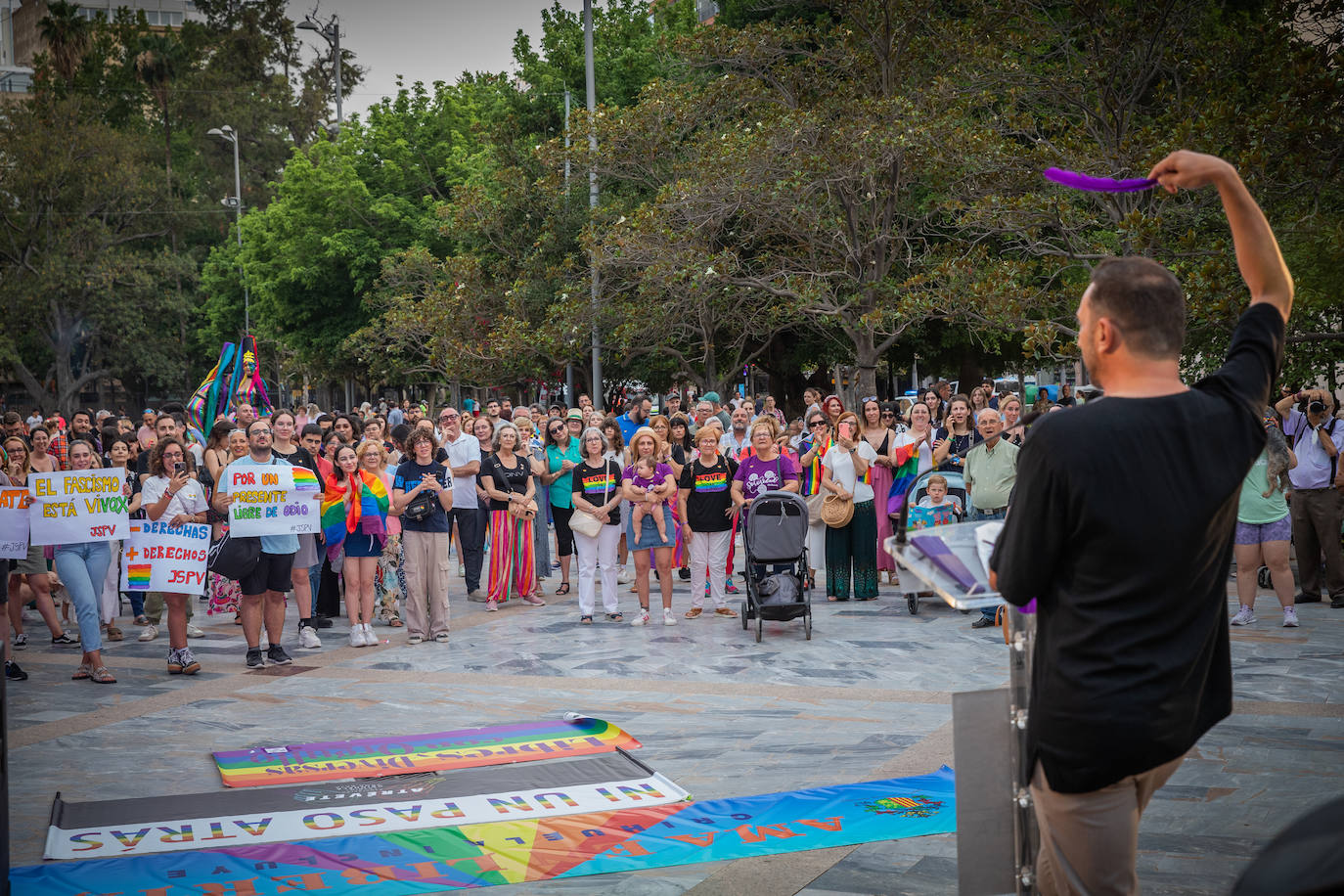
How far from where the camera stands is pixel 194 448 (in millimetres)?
14180

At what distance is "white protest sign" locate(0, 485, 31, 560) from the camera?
9938 mm

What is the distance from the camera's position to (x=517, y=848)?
5.81 m

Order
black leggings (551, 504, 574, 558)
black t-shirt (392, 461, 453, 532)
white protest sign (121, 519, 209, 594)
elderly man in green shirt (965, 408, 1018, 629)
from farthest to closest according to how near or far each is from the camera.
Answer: black leggings (551, 504, 574, 558) < black t-shirt (392, 461, 453, 532) < elderly man in green shirt (965, 408, 1018, 629) < white protest sign (121, 519, 209, 594)

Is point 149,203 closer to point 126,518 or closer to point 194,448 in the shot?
point 194,448

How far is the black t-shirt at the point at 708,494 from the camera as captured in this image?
40.4 feet

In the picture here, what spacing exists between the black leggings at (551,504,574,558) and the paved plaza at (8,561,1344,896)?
2.00 m

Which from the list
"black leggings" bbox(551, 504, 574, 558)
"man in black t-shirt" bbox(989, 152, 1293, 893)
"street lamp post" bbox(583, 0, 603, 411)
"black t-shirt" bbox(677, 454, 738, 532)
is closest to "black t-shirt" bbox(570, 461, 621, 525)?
"black t-shirt" bbox(677, 454, 738, 532)

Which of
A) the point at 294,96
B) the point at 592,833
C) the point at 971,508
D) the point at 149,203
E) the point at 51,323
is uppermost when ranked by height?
the point at 294,96

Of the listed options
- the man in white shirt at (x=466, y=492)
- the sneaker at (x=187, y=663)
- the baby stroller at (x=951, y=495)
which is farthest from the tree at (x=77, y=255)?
the baby stroller at (x=951, y=495)

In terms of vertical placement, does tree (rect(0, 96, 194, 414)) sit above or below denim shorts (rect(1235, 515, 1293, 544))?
above

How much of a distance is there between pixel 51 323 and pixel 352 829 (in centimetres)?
4865

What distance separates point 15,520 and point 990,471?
8.36 meters

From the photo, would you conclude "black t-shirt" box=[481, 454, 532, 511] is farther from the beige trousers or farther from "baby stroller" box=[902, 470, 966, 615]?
the beige trousers

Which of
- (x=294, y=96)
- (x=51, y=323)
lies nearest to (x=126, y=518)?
(x=51, y=323)
